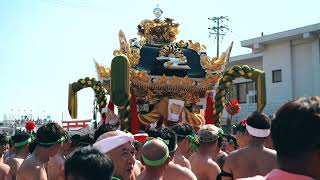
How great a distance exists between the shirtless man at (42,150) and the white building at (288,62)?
16125 millimetres

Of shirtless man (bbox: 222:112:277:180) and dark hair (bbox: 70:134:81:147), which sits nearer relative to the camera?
shirtless man (bbox: 222:112:277:180)

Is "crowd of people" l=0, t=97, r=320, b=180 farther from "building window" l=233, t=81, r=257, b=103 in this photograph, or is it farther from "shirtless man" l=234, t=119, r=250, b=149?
"building window" l=233, t=81, r=257, b=103

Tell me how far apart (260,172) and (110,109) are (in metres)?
7.17

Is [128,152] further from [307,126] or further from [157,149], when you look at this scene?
[307,126]

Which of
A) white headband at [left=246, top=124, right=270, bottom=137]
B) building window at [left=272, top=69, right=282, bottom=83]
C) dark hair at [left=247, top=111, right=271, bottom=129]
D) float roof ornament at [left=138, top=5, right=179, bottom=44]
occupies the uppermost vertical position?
float roof ornament at [left=138, top=5, right=179, bottom=44]

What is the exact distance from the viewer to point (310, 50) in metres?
20.1

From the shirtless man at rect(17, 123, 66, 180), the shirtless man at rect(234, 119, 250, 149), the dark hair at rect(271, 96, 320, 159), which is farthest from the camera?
the shirtless man at rect(234, 119, 250, 149)

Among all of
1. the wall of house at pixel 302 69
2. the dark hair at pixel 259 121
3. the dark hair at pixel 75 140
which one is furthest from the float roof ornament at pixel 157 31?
the wall of house at pixel 302 69

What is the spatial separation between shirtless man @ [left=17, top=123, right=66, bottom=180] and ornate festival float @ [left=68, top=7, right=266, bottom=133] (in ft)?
19.3

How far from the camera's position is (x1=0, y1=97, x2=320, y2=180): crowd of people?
1.76 meters

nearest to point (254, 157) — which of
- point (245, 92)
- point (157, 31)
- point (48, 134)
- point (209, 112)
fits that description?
point (48, 134)

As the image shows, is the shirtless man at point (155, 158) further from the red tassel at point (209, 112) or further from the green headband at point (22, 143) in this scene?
the red tassel at point (209, 112)

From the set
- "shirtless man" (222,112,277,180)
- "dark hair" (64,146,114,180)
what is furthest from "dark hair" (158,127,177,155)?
"dark hair" (64,146,114,180)

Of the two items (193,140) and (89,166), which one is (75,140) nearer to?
(193,140)
